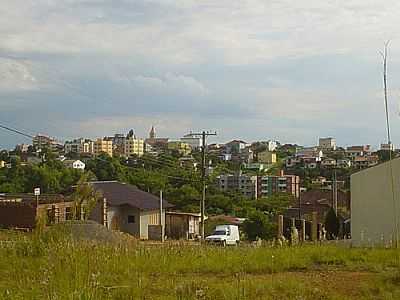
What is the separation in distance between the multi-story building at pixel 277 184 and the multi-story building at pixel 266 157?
15566 millimetres

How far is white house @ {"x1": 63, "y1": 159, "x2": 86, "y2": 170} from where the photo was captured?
49916 millimetres

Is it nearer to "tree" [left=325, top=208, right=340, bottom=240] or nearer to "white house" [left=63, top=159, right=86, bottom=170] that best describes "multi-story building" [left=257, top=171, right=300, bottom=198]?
"white house" [left=63, top=159, right=86, bottom=170]

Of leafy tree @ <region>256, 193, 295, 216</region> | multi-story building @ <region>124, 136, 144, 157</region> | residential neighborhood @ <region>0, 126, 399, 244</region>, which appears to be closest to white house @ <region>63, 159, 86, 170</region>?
residential neighborhood @ <region>0, 126, 399, 244</region>

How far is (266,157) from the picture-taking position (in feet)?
270

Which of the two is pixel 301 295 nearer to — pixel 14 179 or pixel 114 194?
pixel 114 194

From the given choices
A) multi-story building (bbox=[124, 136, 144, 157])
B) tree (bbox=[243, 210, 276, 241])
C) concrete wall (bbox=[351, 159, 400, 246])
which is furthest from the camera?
multi-story building (bbox=[124, 136, 144, 157])

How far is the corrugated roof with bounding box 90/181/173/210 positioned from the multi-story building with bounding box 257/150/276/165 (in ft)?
112

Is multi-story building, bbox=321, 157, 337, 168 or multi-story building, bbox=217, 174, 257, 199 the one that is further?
multi-story building, bbox=321, 157, 337, 168

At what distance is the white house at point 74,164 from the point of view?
49916 millimetres

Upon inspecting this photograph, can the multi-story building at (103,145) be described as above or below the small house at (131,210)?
above

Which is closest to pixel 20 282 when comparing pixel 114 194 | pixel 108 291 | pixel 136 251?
pixel 108 291

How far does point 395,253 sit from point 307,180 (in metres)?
53.6

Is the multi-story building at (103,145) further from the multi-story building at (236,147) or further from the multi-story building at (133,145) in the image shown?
the multi-story building at (236,147)

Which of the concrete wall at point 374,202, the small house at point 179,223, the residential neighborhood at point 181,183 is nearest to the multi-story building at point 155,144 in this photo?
the residential neighborhood at point 181,183
